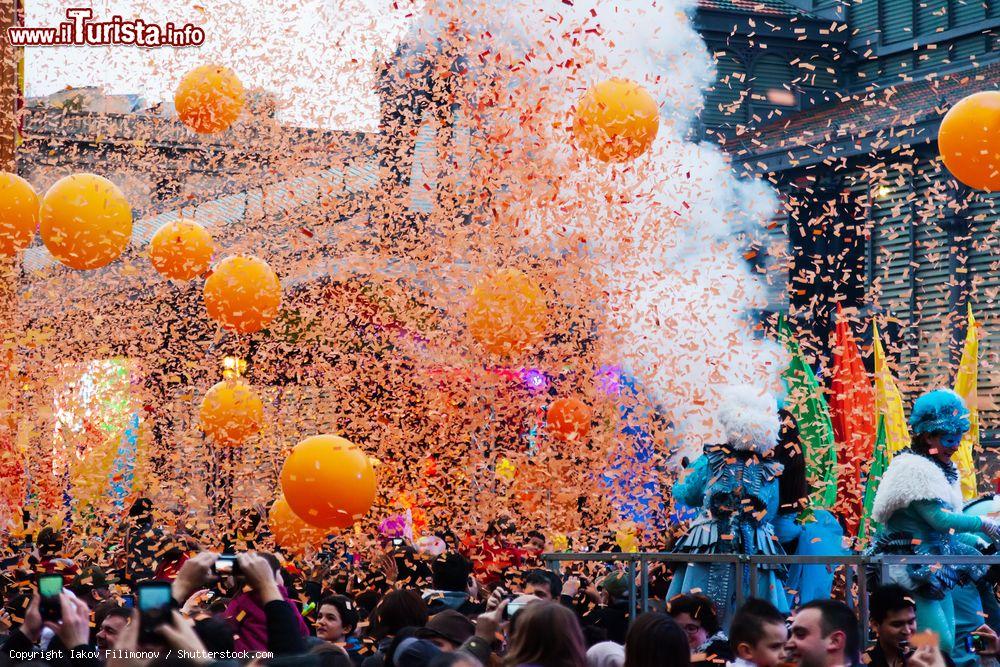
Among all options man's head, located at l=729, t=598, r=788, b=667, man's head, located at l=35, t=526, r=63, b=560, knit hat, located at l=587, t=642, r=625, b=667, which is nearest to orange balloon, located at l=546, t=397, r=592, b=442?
man's head, located at l=35, t=526, r=63, b=560

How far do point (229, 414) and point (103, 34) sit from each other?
2.66m

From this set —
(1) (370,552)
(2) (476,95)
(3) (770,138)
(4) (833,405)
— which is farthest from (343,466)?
(3) (770,138)

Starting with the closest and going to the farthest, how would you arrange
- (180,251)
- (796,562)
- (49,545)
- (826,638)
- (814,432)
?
(826,638) → (796,562) → (180,251) → (814,432) → (49,545)

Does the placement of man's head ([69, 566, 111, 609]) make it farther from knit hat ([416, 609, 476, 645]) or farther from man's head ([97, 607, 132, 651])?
knit hat ([416, 609, 476, 645])

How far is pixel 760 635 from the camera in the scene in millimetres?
4410

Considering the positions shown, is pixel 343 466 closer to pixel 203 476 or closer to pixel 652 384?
pixel 652 384

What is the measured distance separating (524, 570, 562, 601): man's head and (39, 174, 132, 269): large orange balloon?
9.57ft

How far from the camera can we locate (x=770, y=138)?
13.5 m

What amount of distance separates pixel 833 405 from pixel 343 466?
5.25 metres

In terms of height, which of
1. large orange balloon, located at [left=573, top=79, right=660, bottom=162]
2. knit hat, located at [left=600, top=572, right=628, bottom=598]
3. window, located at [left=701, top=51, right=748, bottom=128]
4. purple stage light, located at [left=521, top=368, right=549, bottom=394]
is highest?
window, located at [left=701, top=51, right=748, bottom=128]

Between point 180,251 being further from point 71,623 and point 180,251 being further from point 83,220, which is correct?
point 71,623

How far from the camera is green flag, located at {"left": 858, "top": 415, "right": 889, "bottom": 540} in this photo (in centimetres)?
928

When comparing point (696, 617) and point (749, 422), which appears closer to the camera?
point (696, 617)

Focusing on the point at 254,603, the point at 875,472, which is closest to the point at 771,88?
the point at 875,472
